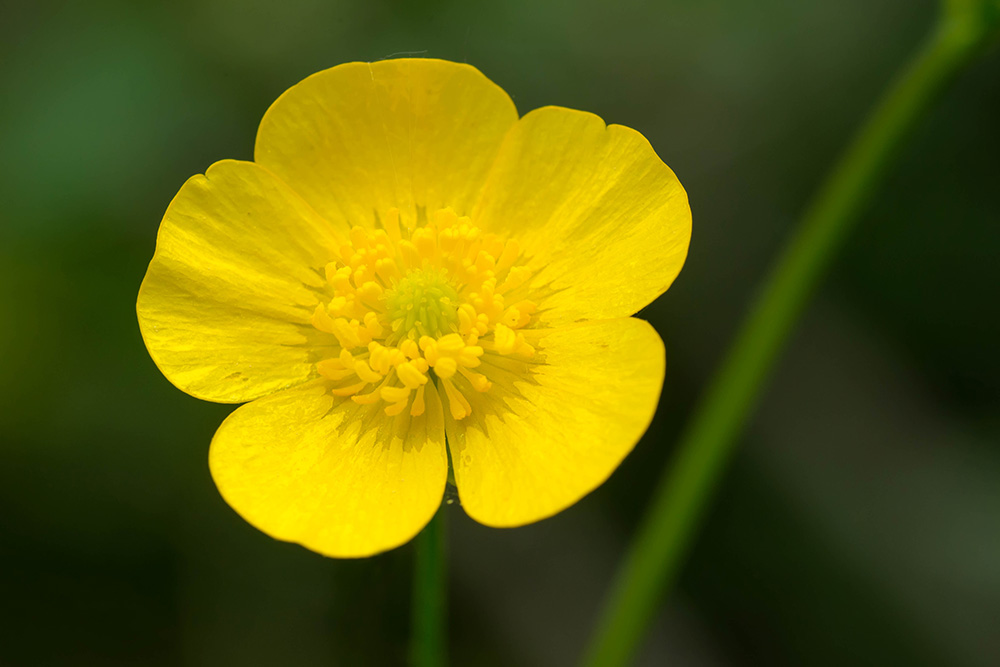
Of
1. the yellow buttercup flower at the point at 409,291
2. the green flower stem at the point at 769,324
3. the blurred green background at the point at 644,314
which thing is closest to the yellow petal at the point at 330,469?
the yellow buttercup flower at the point at 409,291

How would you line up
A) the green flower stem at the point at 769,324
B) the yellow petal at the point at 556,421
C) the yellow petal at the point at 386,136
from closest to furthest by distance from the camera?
the yellow petal at the point at 556,421 < the yellow petal at the point at 386,136 < the green flower stem at the point at 769,324

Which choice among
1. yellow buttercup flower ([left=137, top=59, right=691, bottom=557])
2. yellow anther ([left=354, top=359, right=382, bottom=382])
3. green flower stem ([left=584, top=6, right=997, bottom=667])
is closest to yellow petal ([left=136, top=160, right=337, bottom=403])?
yellow buttercup flower ([left=137, top=59, right=691, bottom=557])

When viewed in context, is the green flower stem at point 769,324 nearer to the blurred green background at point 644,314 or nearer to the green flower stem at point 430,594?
the green flower stem at point 430,594

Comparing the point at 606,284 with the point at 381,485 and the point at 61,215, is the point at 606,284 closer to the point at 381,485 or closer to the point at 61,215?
the point at 381,485

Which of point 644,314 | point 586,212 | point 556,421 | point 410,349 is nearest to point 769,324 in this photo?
point 644,314

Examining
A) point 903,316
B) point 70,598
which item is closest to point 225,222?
point 70,598
